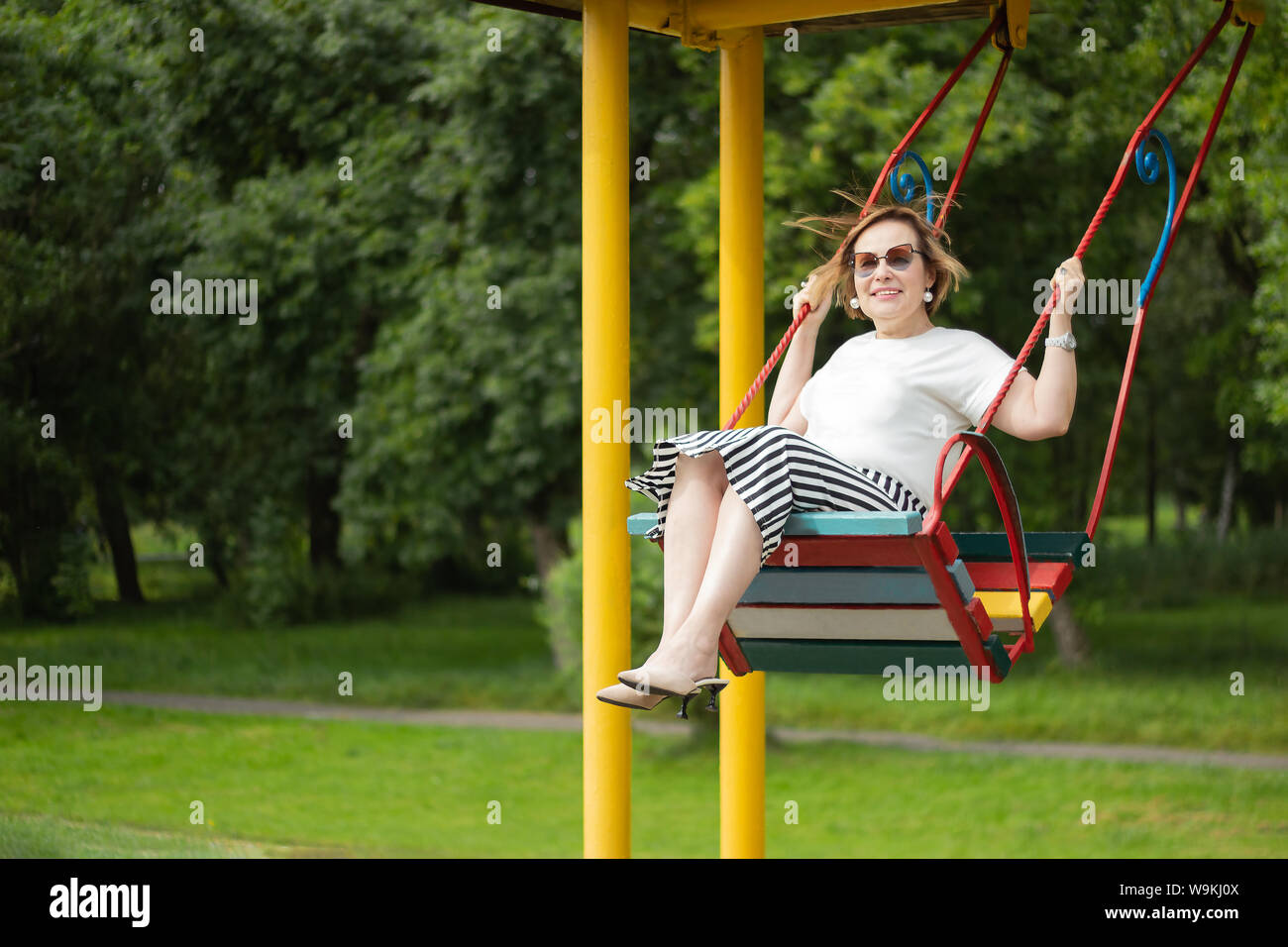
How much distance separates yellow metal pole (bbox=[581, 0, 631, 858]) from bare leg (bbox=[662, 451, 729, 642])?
77 centimetres

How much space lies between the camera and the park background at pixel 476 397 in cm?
1157

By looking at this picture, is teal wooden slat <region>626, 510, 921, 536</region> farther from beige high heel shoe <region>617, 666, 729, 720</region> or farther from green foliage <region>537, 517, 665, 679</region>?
green foliage <region>537, 517, 665, 679</region>

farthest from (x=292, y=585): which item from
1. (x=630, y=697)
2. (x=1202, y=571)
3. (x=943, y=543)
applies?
(x=943, y=543)

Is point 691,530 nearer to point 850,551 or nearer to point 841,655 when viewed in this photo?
point 850,551

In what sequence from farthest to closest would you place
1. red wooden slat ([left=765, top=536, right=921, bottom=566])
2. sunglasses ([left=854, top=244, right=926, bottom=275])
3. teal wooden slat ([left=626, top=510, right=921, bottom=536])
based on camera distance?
sunglasses ([left=854, top=244, right=926, bottom=275]) < red wooden slat ([left=765, top=536, right=921, bottom=566]) < teal wooden slat ([left=626, top=510, right=921, bottom=536])

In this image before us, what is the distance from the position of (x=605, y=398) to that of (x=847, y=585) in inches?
40.9

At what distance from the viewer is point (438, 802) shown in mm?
12297

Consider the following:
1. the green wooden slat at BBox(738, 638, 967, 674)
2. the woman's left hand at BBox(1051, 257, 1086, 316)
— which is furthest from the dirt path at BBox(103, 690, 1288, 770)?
the woman's left hand at BBox(1051, 257, 1086, 316)

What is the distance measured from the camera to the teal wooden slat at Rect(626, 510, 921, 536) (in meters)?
3.24

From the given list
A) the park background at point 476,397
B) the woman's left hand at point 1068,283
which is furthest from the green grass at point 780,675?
the woman's left hand at point 1068,283

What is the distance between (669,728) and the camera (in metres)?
13.3

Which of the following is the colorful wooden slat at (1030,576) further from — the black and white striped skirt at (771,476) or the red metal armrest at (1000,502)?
the black and white striped skirt at (771,476)

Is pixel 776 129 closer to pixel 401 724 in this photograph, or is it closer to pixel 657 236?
pixel 657 236
